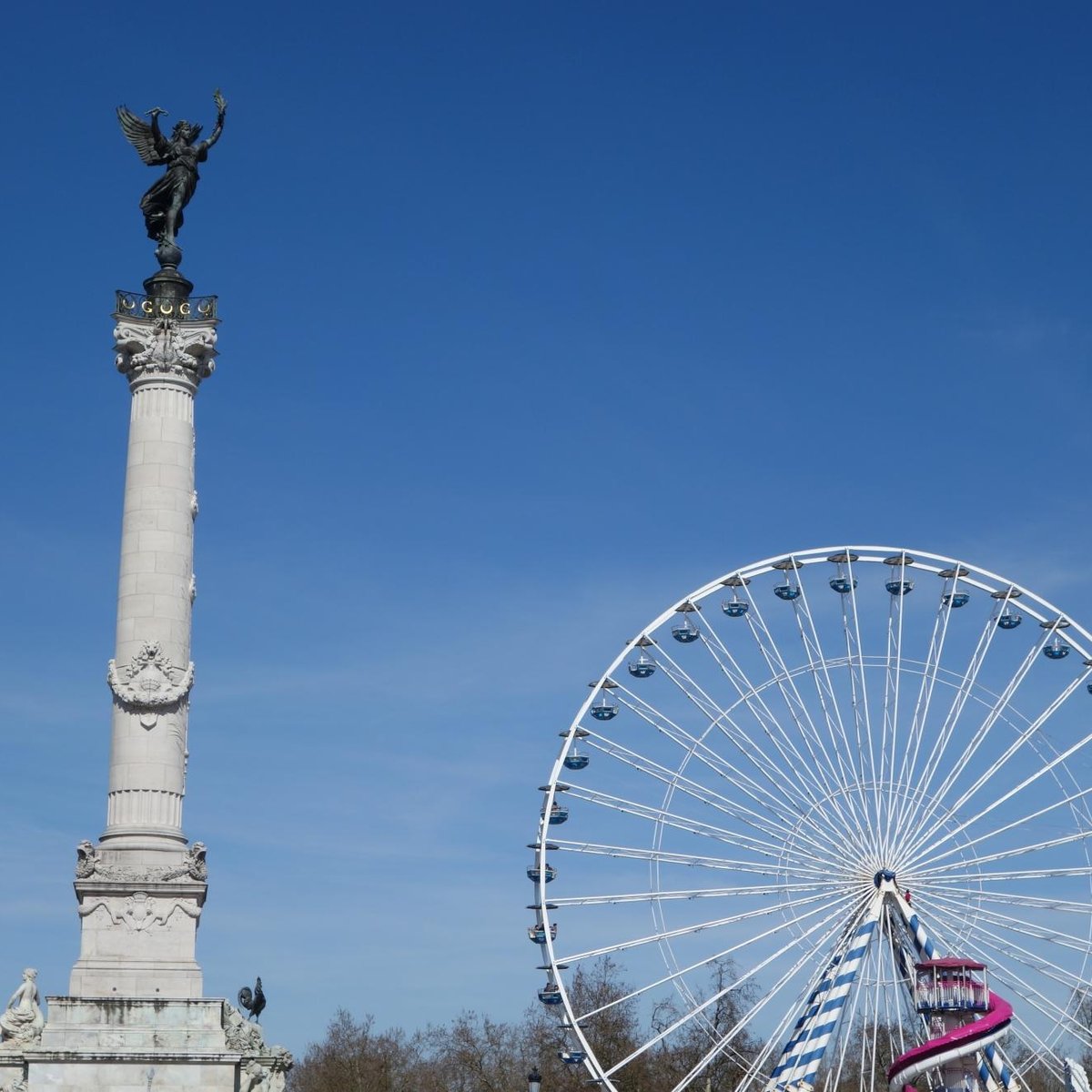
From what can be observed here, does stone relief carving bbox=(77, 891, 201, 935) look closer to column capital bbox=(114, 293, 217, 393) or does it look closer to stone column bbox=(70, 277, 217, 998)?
stone column bbox=(70, 277, 217, 998)

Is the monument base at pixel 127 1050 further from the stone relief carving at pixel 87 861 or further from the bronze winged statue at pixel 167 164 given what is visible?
the bronze winged statue at pixel 167 164

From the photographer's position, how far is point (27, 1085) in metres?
39.7

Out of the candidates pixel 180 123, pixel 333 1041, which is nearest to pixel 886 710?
pixel 180 123

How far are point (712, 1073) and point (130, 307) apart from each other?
57.6 m

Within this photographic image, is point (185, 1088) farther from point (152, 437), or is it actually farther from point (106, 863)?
point (152, 437)

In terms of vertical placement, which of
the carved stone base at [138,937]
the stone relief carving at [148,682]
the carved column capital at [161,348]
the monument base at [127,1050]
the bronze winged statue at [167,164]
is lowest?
the monument base at [127,1050]

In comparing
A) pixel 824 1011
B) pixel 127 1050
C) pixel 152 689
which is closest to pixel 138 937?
pixel 127 1050

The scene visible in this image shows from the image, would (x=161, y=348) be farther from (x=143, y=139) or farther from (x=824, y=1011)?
(x=824, y=1011)

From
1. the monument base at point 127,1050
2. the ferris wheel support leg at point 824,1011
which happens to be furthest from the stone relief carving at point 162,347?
the ferris wheel support leg at point 824,1011

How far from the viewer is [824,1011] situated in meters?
53.2

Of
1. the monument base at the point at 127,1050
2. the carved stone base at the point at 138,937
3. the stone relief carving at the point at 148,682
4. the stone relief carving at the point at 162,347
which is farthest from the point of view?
the stone relief carving at the point at 162,347

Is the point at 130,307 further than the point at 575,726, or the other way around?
the point at 575,726

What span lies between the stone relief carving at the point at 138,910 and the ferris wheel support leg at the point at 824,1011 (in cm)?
1920

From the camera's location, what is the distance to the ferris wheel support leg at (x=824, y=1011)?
5294 centimetres
